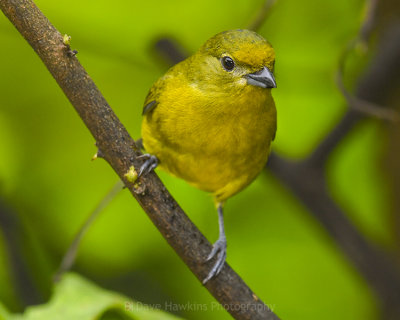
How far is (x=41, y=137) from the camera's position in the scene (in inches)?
131

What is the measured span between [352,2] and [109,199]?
5.57 ft

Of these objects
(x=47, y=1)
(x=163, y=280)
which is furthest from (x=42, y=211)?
(x=47, y=1)

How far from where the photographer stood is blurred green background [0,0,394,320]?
10.7 feet

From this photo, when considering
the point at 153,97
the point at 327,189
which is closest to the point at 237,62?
the point at 153,97

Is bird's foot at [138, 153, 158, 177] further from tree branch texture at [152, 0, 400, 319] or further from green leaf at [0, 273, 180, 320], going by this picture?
tree branch texture at [152, 0, 400, 319]

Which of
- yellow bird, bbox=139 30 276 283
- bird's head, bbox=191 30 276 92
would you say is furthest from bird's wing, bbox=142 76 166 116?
bird's head, bbox=191 30 276 92

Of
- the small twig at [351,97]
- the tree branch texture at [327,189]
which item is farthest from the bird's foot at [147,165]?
the tree branch texture at [327,189]

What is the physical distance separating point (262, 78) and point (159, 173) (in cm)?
116

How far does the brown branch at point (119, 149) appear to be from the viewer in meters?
1.96

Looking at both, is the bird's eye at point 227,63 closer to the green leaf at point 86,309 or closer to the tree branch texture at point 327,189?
the tree branch texture at point 327,189

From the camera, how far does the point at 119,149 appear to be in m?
2.11

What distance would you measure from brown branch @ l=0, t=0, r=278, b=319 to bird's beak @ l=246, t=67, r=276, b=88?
0.56 meters

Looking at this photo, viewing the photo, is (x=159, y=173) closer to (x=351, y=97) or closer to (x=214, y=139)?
(x=214, y=139)

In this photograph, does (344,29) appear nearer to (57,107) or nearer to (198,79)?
(198,79)
